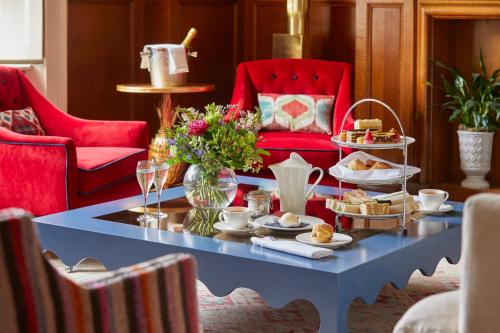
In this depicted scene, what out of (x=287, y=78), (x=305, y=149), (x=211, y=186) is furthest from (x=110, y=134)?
(x=211, y=186)

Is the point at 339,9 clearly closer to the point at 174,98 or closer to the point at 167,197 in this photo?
the point at 174,98

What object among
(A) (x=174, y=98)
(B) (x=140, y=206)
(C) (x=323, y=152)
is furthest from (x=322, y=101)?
(B) (x=140, y=206)

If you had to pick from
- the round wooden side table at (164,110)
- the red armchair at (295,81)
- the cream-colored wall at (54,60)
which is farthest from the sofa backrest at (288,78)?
the cream-colored wall at (54,60)

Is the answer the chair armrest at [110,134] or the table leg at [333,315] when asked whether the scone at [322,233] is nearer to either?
the table leg at [333,315]

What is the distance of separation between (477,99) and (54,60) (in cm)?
265

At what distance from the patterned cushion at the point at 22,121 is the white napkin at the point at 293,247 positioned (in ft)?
6.79

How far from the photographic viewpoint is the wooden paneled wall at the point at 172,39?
20.6 feet

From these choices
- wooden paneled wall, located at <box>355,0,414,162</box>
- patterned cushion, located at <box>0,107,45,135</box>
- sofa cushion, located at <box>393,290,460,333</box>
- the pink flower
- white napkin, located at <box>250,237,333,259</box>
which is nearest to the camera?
sofa cushion, located at <box>393,290,460,333</box>

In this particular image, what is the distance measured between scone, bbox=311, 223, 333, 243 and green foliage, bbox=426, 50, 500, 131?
295 cm

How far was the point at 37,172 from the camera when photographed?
14.7 ft

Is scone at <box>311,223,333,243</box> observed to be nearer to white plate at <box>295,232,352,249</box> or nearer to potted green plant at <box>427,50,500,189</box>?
white plate at <box>295,232,352,249</box>

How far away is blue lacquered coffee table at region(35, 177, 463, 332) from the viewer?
9.33ft

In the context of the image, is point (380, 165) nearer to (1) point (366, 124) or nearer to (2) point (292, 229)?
(1) point (366, 124)

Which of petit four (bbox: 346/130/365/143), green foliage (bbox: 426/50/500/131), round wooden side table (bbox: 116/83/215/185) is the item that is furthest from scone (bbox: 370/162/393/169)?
green foliage (bbox: 426/50/500/131)
